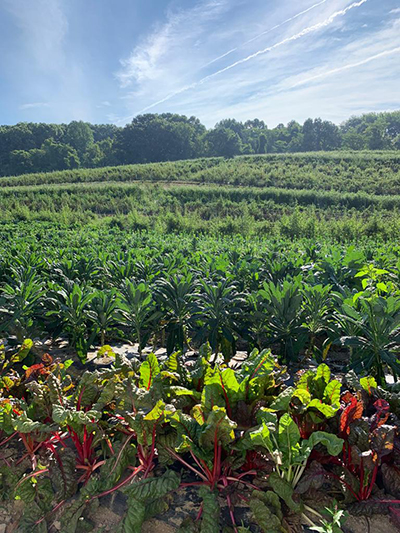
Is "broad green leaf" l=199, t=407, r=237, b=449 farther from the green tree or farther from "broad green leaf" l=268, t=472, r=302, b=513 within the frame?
the green tree

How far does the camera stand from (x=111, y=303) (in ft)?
11.3

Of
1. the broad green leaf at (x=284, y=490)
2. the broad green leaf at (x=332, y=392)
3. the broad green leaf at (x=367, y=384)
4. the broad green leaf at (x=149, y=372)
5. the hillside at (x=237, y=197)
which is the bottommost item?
the hillside at (x=237, y=197)

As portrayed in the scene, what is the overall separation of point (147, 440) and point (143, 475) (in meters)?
0.22

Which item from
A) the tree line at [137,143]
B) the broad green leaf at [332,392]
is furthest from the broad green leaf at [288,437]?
the tree line at [137,143]

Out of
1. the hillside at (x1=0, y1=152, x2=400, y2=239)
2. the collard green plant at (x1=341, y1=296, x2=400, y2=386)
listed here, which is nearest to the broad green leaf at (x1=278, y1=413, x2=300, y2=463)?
the collard green plant at (x1=341, y1=296, x2=400, y2=386)

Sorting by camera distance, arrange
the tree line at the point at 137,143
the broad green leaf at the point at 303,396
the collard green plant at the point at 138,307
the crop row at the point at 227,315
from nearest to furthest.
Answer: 1. the broad green leaf at the point at 303,396
2. the crop row at the point at 227,315
3. the collard green plant at the point at 138,307
4. the tree line at the point at 137,143

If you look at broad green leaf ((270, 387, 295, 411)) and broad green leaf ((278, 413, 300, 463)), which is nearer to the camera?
broad green leaf ((278, 413, 300, 463))

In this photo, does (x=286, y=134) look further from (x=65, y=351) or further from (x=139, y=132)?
(x=65, y=351)

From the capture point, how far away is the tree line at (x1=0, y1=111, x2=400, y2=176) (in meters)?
63.8

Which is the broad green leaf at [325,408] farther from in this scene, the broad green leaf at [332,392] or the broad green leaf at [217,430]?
the broad green leaf at [217,430]

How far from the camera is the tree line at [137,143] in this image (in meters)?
63.8

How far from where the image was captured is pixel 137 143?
6762 cm

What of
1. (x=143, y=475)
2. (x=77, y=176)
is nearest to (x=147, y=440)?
(x=143, y=475)

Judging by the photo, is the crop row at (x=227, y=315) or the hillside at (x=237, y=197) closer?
the crop row at (x=227, y=315)
